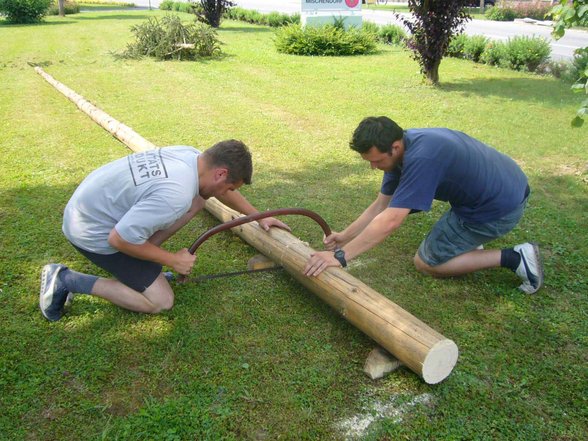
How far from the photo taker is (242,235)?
4227mm

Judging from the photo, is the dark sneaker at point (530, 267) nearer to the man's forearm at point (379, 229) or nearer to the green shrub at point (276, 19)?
the man's forearm at point (379, 229)

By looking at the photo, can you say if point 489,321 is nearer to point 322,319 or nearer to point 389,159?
point 322,319

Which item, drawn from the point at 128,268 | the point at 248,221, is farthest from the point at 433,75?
the point at 128,268

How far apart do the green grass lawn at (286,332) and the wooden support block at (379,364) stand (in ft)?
0.19

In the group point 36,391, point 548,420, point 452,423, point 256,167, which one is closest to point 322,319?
point 452,423

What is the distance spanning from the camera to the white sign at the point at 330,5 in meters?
15.1

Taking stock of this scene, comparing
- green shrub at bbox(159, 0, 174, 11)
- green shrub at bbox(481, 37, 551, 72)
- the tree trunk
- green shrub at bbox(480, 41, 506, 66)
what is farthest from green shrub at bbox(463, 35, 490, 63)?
green shrub at bbox(159, 0, 174, 11)

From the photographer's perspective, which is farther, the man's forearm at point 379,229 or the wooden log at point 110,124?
the wooden log at point 110,124

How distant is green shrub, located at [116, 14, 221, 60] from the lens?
13.6 meters

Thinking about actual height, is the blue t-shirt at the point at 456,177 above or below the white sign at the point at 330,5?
below

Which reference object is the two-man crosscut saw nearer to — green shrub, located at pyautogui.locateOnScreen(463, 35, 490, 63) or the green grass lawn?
the green grass lawn

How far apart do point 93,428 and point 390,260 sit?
2.59m

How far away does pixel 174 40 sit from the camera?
13.7 m

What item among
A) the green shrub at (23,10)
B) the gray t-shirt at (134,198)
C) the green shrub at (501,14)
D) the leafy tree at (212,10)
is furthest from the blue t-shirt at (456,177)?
the green shrub at (501,14)
